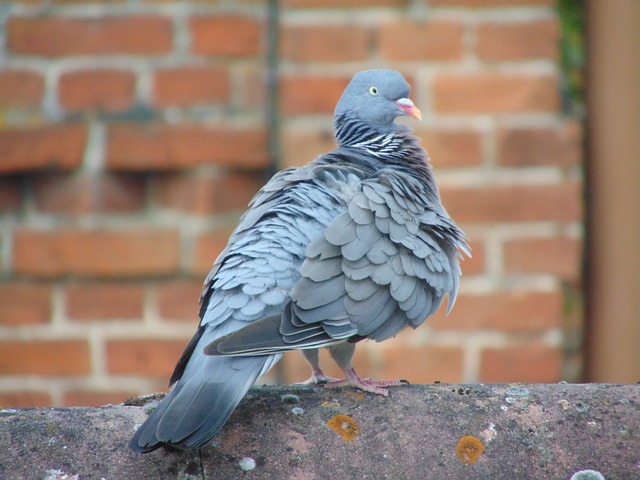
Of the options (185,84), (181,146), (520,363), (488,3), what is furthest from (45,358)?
(488,3)

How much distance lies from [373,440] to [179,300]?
1667 mm

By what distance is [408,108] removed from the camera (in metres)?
2.86

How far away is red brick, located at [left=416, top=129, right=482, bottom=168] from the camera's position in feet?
10.4

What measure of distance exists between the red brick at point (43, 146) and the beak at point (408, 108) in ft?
3.63

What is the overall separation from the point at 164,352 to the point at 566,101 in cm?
162

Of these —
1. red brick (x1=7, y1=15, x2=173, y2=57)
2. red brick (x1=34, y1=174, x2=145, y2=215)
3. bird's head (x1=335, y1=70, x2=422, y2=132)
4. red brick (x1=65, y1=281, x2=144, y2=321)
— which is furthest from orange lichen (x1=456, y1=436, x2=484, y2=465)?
red brick (x1=7, y1=15, x2=173, y2=57)

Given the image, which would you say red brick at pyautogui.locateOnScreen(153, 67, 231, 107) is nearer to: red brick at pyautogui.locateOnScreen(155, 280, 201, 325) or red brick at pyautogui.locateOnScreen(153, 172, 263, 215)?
red brick at pyautogui.locateOnScreen(153, 172, 263, 215)

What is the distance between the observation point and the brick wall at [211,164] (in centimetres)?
318

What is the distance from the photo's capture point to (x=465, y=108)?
319 cm

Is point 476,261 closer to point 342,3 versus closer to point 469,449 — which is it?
point 342,3

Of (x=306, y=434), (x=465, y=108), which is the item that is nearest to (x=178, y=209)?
(x=465, y=108)

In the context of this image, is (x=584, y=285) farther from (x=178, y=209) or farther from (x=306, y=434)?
(x=306, y=434)

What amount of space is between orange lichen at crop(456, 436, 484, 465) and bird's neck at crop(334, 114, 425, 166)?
1177 mm

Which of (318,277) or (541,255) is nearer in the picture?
(318,277)
